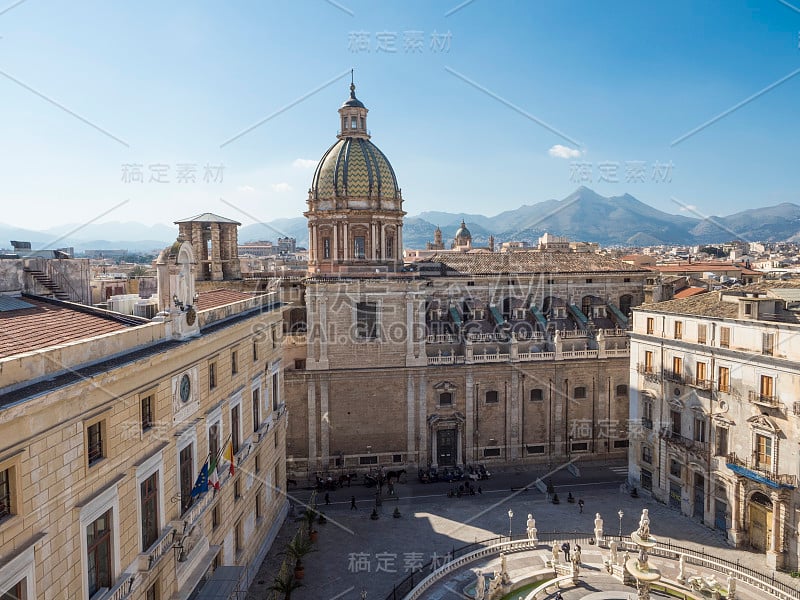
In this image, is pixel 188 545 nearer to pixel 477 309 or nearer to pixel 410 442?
pixel 410 442

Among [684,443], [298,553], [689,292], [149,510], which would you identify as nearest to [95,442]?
[149,510]

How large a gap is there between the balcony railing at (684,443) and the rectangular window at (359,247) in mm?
25104

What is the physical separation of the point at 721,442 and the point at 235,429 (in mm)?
26901

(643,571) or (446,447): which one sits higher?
(643,571)

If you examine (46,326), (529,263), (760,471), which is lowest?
(760,471)

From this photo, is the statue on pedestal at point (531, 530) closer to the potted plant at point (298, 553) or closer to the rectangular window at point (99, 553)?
the potted plant at point (298, 553)

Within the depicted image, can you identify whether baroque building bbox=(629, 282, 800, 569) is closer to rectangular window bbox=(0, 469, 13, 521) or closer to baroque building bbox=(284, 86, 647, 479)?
baroque building bbox=(284, 86, 647, 479)

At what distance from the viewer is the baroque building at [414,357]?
138 ft

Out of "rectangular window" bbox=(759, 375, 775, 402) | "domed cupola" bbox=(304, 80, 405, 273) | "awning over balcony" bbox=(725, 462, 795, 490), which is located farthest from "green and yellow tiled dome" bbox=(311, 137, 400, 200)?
"awning over balcony" bbox=(725, 462, 795, 490)

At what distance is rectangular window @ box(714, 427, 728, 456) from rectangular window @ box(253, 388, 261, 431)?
84.5 feet

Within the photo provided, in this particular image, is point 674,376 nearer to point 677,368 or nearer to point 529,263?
point 677,368

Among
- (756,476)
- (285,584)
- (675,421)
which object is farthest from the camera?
(675,421)

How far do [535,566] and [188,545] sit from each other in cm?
1735

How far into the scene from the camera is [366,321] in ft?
140
